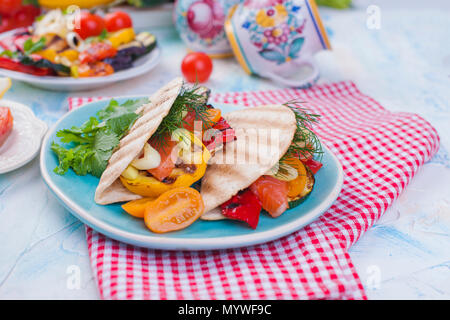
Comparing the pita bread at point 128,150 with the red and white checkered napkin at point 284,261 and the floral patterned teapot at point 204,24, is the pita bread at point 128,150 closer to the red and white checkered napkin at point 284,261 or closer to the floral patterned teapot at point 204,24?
the red and white checkered napkin at point 284,261

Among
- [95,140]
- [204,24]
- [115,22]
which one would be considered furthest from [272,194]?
[115,22]

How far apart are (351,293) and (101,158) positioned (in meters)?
1.12

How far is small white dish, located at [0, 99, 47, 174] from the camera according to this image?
1929 millimetres

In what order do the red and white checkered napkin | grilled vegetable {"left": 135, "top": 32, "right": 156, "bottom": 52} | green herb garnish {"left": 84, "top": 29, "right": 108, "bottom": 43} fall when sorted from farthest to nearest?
1. grilled vegetable {"left": 135, "top": 32, "right": 156, "bottom": 52}
2. green herb garnish {"left": 84, "top": 29, "right": 108, "bottom": 43}
3. the red and white checkered napkin

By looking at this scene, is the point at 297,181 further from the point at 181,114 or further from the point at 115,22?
the point at 115,22

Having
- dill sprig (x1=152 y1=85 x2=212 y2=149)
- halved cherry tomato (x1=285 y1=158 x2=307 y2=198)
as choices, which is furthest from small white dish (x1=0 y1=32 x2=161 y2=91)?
halved cherry tomato (x1=285 y1=158 x2=307 y2=198)

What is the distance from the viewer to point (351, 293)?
146 cm

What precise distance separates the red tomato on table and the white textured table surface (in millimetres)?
179

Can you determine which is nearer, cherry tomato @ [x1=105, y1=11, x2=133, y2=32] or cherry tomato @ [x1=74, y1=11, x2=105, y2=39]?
cherry tomato @ [x1=74, y1=11, x2=105, y2=39]

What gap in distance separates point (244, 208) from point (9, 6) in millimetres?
3097

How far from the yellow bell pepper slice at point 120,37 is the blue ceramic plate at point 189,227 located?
1.40 m

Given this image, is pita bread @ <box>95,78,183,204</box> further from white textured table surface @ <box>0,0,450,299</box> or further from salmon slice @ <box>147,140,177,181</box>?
white textured table surface @ <box>0,0,450,299</box>

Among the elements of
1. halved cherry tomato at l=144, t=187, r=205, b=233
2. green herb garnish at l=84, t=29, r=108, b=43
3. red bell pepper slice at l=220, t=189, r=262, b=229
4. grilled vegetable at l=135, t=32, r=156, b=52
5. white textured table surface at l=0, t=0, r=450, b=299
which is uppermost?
halved cherry tomato at l=144, t=187, r=205, b=233

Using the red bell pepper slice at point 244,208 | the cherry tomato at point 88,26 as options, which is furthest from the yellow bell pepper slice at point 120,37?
the red bell pepper slice at point 244,208
